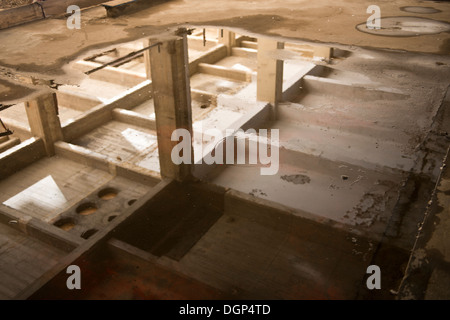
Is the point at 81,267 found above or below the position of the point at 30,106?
below

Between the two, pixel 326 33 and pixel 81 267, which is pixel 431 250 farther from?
pixel 81 267

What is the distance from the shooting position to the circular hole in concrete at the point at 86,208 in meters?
8.45

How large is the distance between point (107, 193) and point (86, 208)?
0.58 metres

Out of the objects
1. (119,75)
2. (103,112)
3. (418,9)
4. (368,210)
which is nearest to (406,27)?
(418,9)

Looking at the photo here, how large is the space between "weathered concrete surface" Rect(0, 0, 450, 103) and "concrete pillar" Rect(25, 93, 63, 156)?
3102 millimetres

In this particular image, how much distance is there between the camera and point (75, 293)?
6266 millimetres

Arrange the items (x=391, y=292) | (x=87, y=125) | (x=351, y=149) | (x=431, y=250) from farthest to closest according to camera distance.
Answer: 1. (x=87, y=125)
2. (x=351, y=149)
3. (x=391, y=292)
4. (x=431, y=250)

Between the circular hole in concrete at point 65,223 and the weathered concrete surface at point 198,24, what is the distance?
355 centimetres

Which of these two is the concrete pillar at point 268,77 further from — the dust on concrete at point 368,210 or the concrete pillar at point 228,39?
the concrete pillar at point 228,39

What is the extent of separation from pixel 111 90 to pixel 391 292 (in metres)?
11.2

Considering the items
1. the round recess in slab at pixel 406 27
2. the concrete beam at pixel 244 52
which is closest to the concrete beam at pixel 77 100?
the concrete beam at pixel 244 52

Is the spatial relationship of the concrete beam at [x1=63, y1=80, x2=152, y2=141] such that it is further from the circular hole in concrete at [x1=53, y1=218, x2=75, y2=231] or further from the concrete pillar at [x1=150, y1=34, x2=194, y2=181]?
the concrete pillar at [x1=150, y1=34, x2=194, y2=181]

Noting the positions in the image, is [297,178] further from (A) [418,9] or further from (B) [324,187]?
(A) [418,9]
